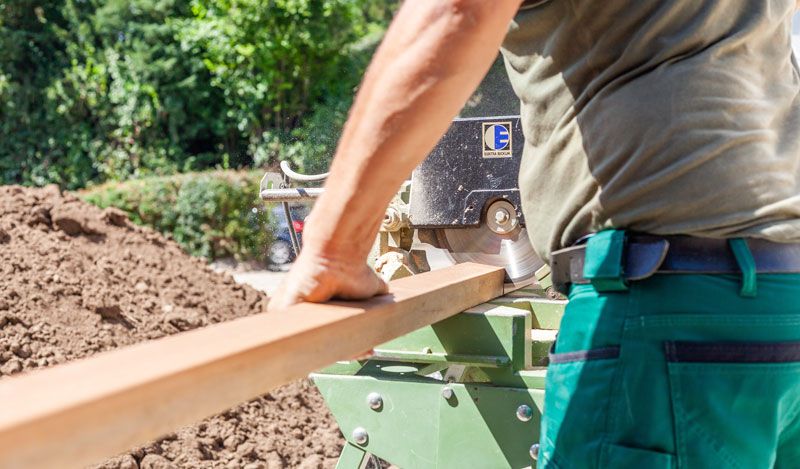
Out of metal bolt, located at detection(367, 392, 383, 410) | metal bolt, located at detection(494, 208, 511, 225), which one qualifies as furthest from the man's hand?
metal bolt, located at detection(494, 208, 511, 225)

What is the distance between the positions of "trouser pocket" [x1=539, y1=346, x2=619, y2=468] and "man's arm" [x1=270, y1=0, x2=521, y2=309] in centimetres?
42

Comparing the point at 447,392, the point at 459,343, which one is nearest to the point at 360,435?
the point at 447,392

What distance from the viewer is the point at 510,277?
314 cm

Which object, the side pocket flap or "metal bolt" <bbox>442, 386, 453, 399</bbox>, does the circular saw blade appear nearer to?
"metal bolt" <bbox>442, 386, 453, 399</bbox>

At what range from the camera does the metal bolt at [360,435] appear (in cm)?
293

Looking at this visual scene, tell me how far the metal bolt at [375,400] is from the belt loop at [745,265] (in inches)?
59.0

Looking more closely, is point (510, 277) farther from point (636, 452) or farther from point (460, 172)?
point (636, 452)

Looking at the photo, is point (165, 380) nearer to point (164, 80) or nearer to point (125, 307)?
point (125, 307)

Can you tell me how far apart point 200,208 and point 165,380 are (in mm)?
11540

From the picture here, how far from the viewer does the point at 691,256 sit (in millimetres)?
1591

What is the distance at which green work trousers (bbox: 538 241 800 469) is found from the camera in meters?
1.54

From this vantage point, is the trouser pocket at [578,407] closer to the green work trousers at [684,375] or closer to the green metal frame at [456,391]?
the green work trousers at [684,375]

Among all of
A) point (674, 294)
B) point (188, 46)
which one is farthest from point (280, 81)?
point (674, 294)

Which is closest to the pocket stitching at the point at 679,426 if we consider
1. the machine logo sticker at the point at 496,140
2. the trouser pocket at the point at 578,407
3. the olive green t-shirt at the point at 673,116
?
the trouser pocket at the point at 578,407
